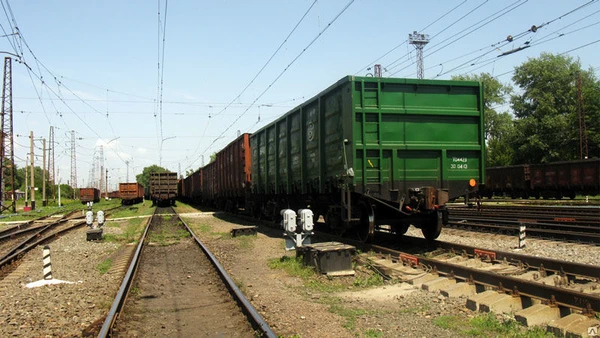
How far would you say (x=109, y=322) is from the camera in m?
5.27

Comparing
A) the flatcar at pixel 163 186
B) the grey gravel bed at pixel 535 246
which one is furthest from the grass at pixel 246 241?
the flatcar at pixel 163 186

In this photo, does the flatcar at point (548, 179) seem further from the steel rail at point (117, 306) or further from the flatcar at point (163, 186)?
the steel rail at point (117, 306)

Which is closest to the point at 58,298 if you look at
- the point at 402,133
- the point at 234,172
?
the point at 402,133

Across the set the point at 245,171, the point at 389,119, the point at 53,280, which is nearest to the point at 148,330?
the point at 53,280

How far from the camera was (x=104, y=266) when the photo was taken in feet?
32.9

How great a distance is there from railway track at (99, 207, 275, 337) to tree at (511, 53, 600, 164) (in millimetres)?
48713

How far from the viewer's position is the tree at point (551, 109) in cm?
4912

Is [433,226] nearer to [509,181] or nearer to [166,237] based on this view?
[166,237]

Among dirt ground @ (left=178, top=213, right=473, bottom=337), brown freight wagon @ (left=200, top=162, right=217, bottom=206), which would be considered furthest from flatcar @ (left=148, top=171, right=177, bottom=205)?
dirt ground @ (left=178, top=213, right=473, bottom=337)

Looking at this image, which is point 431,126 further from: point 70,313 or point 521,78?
point 521,78

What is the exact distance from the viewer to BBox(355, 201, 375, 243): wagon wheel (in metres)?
9.74

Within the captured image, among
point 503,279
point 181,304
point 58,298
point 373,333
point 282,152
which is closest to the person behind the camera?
point 373,333

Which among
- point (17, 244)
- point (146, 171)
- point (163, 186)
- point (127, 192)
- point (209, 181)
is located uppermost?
point (146, 171)

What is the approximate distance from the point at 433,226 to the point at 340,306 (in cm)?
520
